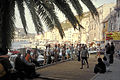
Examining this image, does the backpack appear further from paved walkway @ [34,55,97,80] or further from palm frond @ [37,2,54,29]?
paved walkway @ [34,55,97,80]

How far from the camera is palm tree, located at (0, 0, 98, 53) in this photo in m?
6.78

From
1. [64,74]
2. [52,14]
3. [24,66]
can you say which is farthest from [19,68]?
[52,14]

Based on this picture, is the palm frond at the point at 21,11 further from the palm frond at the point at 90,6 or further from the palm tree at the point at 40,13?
the palm frond at the point at 90,6

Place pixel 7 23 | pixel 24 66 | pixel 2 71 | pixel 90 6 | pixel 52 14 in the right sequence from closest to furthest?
pixel 52 14, pixel 2 71, pixel 7 23, pixel 90 6, pixel 24 66

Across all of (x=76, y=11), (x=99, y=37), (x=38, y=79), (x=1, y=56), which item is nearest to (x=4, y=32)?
(x=1, y=56)

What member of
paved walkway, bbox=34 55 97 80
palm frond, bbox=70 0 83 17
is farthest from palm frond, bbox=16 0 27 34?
paved walkway, bbox=34 55 97 80

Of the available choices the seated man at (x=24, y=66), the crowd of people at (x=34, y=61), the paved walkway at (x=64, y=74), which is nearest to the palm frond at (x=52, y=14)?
the crowd of people at (x=34, y=61)

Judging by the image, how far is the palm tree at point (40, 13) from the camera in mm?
6781

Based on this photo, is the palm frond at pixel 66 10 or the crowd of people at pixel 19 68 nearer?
the palm frond at pixel 66 10

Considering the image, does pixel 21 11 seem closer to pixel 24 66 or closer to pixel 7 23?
pixel 7 23

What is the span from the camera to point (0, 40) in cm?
704

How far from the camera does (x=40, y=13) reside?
22.6ft

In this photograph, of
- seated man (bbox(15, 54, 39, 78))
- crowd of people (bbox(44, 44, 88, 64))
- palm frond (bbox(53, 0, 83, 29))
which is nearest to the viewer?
palm frond (bbox(53, 0, 83, 29))

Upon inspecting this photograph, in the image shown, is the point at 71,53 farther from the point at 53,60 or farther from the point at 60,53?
the point at 53,60
